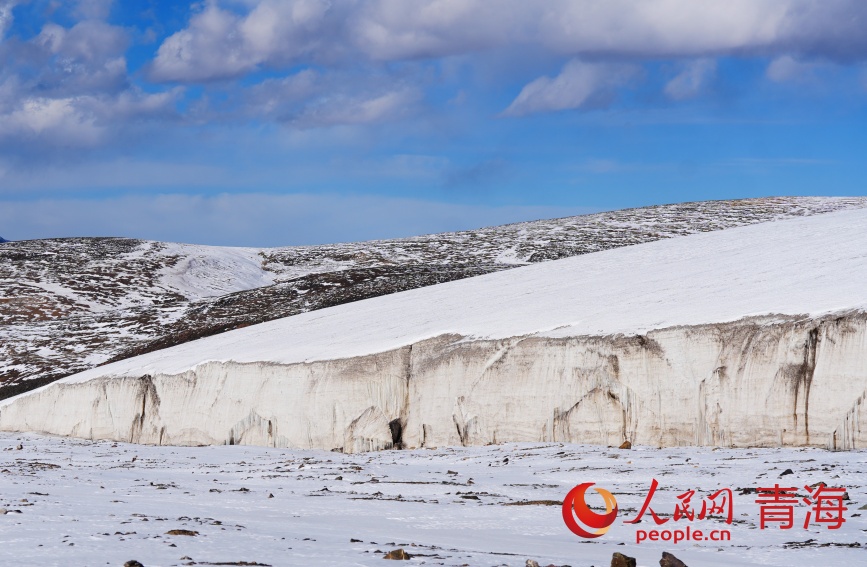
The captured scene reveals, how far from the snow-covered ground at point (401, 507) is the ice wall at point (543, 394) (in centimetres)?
89

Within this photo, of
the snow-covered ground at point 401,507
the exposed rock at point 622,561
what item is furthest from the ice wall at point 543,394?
the exposed rock at point 622,561

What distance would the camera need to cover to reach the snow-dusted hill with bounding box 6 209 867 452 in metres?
16.4

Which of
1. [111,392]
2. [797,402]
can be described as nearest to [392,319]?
[111,392]

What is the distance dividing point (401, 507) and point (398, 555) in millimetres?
3865

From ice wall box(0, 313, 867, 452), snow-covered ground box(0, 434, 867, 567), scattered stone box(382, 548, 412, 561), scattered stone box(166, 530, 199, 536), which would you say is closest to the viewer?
scattered stone box(382, 548, 412, 561)

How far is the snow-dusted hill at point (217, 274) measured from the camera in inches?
1649

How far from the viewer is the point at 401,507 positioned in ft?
40.3

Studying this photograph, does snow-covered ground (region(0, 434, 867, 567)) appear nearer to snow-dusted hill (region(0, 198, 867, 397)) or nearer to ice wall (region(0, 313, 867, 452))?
ice wall (region(0, 313, 867, 452))

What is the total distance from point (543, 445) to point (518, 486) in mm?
4783

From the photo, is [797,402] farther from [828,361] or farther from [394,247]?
[394,247]

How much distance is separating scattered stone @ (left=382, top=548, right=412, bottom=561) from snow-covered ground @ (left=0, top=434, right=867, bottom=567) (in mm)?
111

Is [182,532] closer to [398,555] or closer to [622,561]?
[398,555]

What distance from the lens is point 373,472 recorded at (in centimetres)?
1681

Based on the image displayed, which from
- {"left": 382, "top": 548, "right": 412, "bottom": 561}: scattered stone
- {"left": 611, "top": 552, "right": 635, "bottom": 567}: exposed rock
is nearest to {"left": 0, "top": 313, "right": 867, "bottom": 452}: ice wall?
{"left": 611, "top": 552, "right": 635, "bottom": 567}: exposed rock
